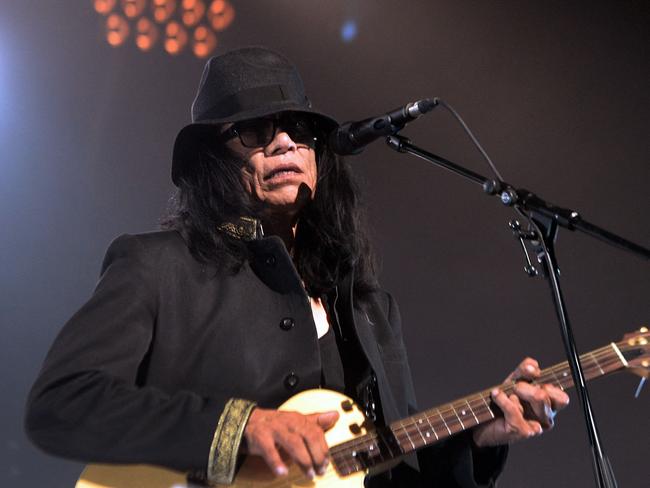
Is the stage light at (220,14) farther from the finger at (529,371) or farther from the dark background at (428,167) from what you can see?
the finger at (529,371)

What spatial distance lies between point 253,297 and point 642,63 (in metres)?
2.84

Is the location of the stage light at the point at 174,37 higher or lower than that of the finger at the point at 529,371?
higher

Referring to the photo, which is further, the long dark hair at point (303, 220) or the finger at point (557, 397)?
the long dark hair at point (303, 220)

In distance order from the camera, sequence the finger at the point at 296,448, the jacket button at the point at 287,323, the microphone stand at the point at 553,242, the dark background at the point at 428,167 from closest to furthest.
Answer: the microphone stand at the point at 553,242 < the finger at the point at 296,448 < the jacket button at the point at 287,323 < the dark background at the point at 428,167

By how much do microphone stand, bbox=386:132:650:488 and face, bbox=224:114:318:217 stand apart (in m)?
0.82

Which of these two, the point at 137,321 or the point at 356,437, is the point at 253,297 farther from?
the point at 356,437

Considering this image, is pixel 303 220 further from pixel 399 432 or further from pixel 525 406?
pixel 525 406

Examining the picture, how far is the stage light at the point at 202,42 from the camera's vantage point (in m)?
3.84

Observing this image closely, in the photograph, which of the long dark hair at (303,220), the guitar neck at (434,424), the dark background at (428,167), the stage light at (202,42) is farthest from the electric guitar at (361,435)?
the stage light at (202,42)

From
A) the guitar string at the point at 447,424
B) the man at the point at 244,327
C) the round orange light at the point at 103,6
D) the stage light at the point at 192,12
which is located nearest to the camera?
the man at the point at 244,327

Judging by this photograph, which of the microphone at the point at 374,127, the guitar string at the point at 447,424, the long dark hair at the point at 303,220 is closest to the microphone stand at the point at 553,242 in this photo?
the microphone at the point at 374,127

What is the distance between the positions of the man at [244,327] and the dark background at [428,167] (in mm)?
1010

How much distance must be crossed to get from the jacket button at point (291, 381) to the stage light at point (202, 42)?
2.17 m

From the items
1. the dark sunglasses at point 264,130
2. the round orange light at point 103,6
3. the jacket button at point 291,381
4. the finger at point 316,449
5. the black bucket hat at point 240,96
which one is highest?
the round orange light at point 103,6
